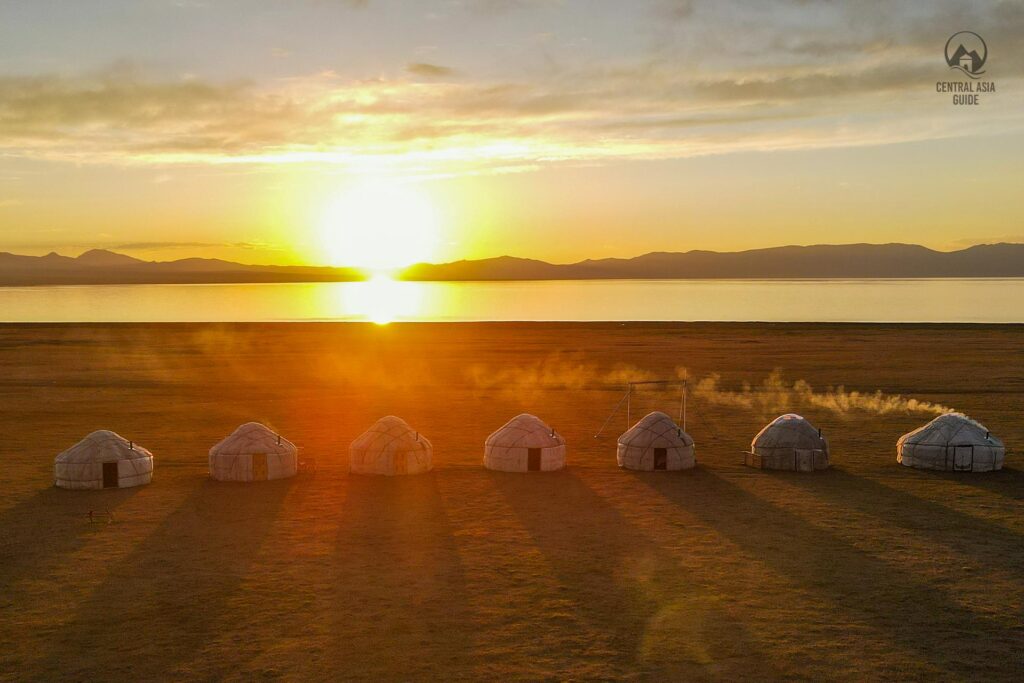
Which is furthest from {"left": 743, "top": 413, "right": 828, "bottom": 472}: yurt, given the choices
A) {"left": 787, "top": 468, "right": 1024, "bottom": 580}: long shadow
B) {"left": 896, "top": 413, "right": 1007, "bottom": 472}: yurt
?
{"left": 896, "top": 413, "right": 1007, "bottom": 472}: yurt

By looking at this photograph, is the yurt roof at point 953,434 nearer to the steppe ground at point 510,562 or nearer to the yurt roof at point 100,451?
the steppe ground at point 510,562

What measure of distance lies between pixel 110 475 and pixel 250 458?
214 inches

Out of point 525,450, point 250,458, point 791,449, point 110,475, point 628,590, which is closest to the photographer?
point 628,590

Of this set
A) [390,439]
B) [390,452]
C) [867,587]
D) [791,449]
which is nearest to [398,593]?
[867,587]

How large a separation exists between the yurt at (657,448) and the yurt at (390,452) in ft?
29.8

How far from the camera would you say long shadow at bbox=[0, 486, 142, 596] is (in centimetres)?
2491

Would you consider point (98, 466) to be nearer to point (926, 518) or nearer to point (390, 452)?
point (390, 452)

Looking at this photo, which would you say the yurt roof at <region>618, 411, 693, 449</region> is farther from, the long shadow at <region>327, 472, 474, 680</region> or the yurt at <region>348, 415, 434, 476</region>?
the long shadow at <region>327, 472, 474, 680</region>

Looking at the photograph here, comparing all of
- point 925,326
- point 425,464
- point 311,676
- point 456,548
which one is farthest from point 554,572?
point 925,326

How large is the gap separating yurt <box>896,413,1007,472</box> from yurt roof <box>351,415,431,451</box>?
72.7 ft

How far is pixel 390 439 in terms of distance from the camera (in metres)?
36.5

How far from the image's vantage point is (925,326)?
138 m

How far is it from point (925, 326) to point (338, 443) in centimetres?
12096

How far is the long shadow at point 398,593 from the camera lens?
1897 cm
